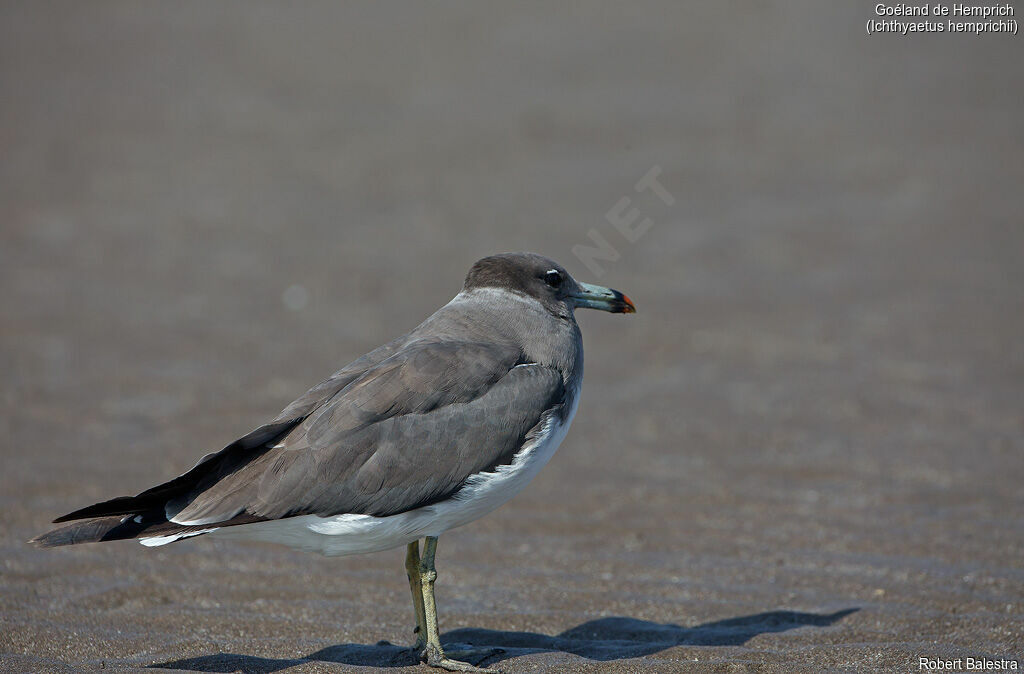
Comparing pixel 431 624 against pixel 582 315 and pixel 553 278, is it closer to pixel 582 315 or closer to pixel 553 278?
pixel 553 278

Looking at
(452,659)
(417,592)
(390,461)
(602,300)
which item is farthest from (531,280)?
(452,659)

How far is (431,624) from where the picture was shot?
6.10m

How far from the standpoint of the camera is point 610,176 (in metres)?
14.1

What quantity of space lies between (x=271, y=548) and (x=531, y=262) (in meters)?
2.78

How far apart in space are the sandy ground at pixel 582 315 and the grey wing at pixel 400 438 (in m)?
0.95

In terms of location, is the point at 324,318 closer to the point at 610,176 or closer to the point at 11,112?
the point at 610,176

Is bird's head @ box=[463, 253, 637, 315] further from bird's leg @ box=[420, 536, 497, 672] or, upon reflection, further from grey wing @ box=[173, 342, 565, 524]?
bird's leg @ box=[420, 536, 497, 672]

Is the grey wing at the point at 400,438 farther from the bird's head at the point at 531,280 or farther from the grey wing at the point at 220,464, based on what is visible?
the bird's head at the point at 531,280

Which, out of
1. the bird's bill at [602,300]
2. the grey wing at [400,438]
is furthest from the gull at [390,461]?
the bird's bill at [602,300]

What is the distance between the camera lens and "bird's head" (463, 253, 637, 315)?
22.9 ft

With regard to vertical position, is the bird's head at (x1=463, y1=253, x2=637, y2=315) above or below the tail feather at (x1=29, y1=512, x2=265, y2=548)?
above

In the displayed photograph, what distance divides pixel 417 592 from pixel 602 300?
2.14 meters

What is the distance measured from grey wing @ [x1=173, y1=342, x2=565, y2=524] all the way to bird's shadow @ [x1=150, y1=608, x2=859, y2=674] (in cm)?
88

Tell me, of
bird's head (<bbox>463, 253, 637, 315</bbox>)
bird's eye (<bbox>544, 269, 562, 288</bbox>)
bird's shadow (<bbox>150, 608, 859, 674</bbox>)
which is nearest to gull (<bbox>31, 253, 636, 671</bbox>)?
bird's shadow (<bbox>150, 608, 859, 674</bbox>)
